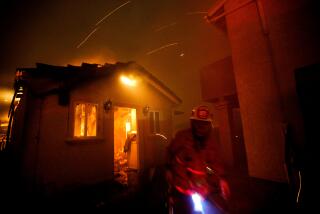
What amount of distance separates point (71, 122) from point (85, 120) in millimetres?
636

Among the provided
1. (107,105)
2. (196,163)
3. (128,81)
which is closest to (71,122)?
(107,105)

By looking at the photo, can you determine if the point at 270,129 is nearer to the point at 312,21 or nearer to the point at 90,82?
the point at 312,21

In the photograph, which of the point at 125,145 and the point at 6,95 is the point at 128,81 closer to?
the point at 125,145

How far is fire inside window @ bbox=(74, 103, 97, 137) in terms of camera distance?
23.7ft

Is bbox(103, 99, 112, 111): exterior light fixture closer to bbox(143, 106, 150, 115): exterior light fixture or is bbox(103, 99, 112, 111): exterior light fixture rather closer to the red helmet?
bbox(143, 106, 150, 115): exterior light fixture

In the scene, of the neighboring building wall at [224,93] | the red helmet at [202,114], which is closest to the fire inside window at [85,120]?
the red helmet at [202,114]

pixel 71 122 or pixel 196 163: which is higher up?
pixel 71 122

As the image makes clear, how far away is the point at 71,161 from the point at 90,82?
345 centimetres

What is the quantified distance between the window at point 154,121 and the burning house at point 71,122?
0.87 metres

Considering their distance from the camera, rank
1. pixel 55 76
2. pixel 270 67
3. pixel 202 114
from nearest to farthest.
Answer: pixel 202 114
pixel 270 67
pixel 55 76

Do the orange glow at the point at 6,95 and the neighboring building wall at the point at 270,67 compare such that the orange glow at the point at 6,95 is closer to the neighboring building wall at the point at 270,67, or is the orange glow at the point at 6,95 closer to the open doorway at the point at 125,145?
Answer: the open doorway at the point at 125,145

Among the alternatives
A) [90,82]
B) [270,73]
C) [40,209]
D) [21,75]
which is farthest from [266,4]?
[40,209]

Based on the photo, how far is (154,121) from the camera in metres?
10.9

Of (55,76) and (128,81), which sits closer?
(55,76)
